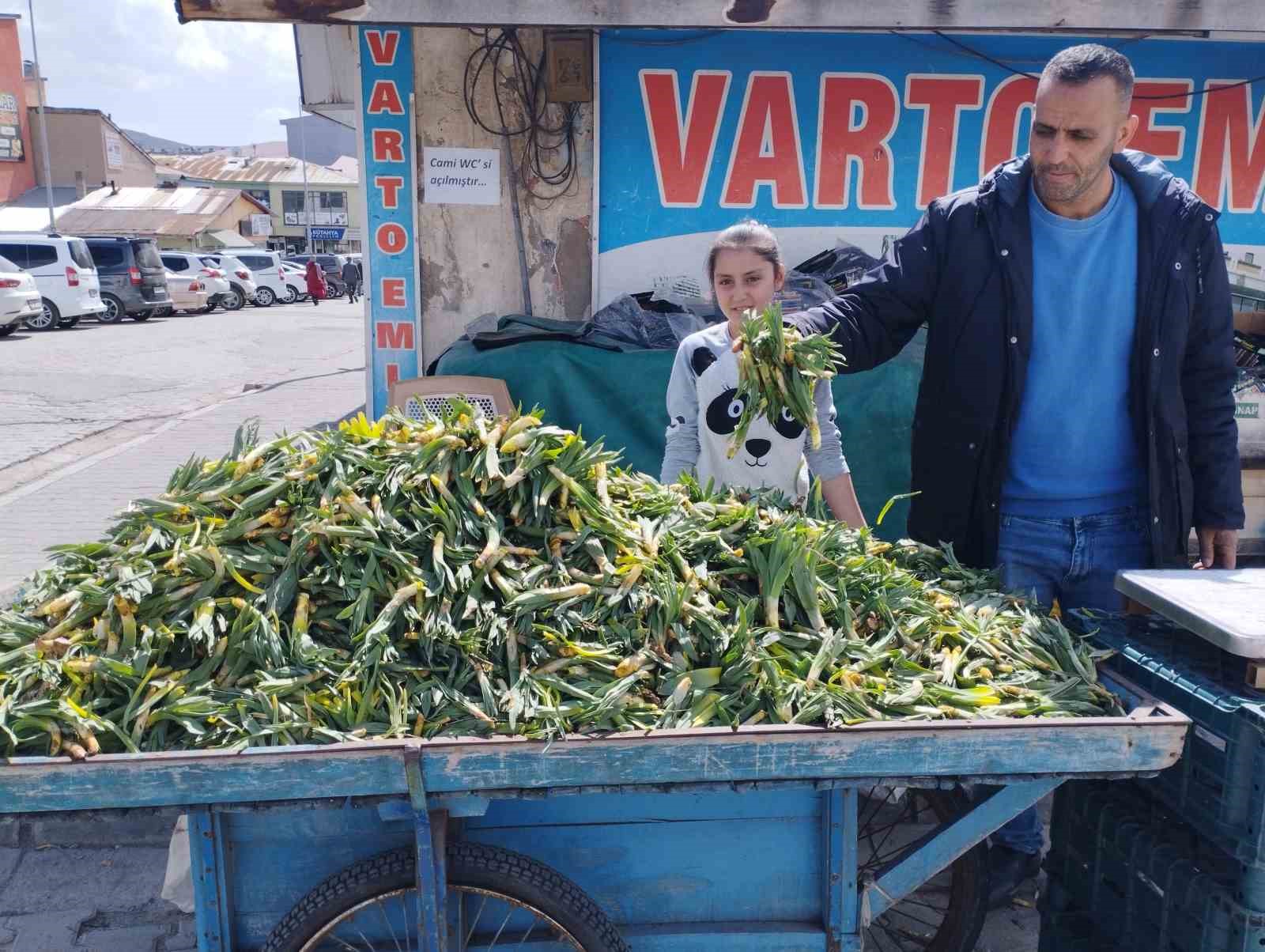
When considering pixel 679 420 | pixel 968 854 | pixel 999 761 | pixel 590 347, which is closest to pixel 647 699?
pixel 999 761

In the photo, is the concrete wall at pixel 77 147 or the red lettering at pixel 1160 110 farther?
the concrete wall at pixel 77 147

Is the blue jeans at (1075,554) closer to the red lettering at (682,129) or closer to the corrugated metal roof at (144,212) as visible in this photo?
the red lettering at (682,129)

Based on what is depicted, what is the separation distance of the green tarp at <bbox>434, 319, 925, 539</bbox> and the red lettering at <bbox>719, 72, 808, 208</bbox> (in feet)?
4.23

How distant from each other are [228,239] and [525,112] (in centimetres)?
5061

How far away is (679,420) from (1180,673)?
64.9 inches

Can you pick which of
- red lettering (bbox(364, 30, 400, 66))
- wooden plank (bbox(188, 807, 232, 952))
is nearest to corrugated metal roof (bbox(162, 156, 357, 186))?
red lettering (bbox(364, 30, 400, 66))

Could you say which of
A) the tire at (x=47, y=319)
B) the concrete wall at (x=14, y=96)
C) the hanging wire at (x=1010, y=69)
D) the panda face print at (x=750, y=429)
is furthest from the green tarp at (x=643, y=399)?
the concrete wall at (x=14, y=96)

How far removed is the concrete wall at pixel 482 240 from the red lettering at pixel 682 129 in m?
0.37

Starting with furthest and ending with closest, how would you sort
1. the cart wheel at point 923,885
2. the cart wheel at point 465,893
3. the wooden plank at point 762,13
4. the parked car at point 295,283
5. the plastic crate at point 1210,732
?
the parked car at point 295,283, the wooden plank at point 762,13, the cart wheel at point 923,885, the cart wheel at point 465,893, the plastic crate at point 1210,732

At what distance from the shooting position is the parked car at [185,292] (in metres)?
27.2

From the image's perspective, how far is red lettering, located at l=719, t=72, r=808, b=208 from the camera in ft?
20.0

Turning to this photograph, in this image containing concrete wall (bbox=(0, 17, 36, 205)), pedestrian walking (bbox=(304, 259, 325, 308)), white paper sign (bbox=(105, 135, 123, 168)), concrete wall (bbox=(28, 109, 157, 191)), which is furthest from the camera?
white paper sign (bbox=(105, 135, 123, 168))

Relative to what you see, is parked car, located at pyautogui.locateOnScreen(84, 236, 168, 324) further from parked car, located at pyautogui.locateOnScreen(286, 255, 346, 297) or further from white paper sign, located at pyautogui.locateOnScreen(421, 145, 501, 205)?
white paper sign, located at pyautogui.locateOnScreen(421, 145, 501, 205)

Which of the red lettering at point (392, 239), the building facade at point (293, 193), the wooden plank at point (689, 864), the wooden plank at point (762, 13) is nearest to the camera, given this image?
the wooden plank at point (689, 864)
